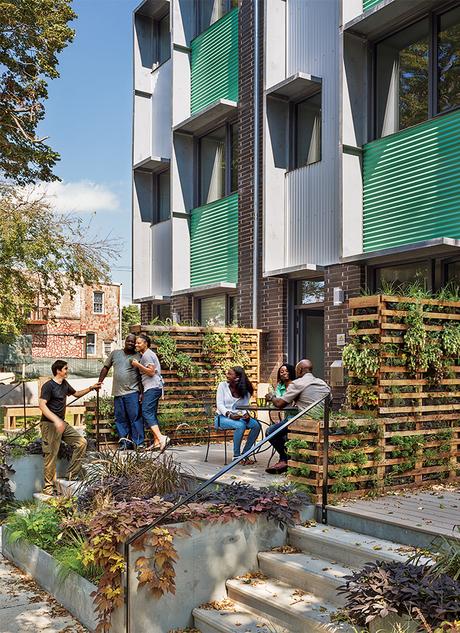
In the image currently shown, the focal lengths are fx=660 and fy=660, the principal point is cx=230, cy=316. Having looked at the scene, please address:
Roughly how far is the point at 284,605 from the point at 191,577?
2.71 feet

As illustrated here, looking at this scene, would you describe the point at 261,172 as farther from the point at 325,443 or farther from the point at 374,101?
the point at 325,443

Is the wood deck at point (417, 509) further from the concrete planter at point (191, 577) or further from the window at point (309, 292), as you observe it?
the window at point (309, 292)

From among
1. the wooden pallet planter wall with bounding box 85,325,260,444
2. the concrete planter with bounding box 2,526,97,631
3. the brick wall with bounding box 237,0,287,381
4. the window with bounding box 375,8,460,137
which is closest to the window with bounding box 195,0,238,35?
the brick wall with bounding box 237,0,287,381

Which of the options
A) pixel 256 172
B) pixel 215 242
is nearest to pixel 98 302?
pixel 215 242

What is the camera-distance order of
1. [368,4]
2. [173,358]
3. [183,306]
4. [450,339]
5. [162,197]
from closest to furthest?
[450,339]
[368,4]
[173,358]
[183,306]
[162,197]

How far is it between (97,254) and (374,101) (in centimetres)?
1395

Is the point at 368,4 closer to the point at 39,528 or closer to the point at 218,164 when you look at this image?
the point at 218,164

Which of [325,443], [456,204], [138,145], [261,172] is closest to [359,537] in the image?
[325,443]

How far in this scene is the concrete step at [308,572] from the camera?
193 inches

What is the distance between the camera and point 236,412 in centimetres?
898

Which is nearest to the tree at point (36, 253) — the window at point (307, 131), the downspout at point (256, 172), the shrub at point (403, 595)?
the downspout at point (256, 172)

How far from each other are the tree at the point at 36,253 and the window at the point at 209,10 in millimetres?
8128

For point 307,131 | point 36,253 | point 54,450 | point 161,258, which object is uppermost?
point 307,131

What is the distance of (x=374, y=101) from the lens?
10391mm
